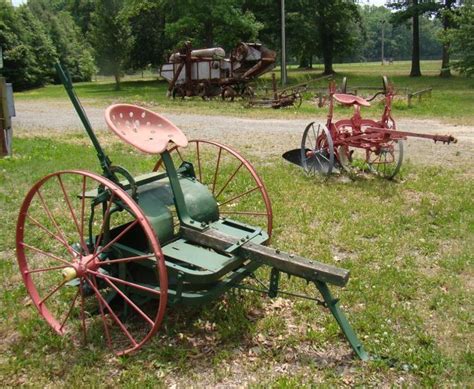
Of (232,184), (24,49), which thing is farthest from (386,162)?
(24,49)

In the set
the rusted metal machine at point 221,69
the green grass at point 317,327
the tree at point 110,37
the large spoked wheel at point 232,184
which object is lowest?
the green grass at point 317,327

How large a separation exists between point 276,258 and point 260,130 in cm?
976

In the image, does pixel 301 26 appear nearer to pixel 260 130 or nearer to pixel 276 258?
pixel 260 130

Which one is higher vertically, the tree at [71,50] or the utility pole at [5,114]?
the tree at [71,50]

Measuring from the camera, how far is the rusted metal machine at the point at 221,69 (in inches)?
856

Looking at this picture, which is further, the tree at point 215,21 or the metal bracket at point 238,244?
the tree at point 215,21

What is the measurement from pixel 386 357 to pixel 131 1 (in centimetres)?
3133

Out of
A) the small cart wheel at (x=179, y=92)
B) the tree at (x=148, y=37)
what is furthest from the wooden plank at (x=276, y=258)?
the tree at (x=148, y=37)

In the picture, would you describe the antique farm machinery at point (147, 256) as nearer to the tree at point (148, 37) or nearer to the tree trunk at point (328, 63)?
the tree trunk at point (328, 63)

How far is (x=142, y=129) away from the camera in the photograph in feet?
11.9

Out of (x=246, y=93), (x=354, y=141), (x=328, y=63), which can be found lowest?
(x=354, y=141)

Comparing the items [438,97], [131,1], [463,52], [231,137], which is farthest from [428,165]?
[131,1]

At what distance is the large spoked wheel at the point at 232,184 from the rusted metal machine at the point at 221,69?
12193mm

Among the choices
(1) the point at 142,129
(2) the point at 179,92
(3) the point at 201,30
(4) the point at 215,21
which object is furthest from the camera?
(3) the point at 201,30
